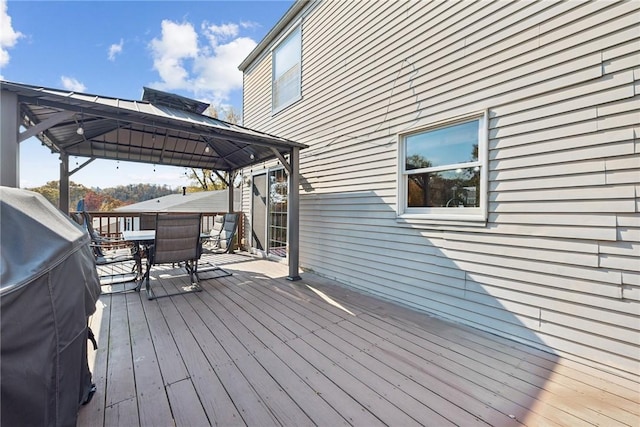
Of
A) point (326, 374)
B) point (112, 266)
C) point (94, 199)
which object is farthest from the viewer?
point (94, 199)

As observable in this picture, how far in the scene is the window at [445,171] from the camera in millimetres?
2945

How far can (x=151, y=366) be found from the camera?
2.18m

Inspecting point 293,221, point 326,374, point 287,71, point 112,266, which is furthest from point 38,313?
point 287,71

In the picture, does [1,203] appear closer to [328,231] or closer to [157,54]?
[328,231]

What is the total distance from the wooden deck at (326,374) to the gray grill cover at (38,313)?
2.23 feet

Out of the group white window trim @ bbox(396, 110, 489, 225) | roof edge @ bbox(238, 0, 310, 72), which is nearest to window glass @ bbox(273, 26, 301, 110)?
roof edge @ bbox(238, 0, 310, 72)

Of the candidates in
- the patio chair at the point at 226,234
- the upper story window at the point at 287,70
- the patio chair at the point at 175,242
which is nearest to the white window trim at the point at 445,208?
the patio chair at the point at 175,242

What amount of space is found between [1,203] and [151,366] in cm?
164

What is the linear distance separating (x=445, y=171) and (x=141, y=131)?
18.3 ft

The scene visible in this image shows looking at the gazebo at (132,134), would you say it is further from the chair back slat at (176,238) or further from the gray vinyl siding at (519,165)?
the gray vinyl siding at (519,165)

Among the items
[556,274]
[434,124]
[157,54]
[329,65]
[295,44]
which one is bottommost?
[556,274]

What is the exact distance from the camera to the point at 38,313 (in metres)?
1.06

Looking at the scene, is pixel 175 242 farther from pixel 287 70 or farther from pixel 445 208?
pixel 287 70

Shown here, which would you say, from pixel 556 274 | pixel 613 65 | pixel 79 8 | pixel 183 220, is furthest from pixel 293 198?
pixel 79 8
